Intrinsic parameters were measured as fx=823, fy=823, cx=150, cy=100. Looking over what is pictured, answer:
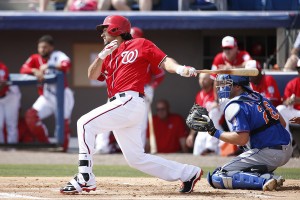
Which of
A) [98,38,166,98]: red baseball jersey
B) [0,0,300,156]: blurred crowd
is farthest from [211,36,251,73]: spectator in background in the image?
[98,38,166,98]: red baseball jersey

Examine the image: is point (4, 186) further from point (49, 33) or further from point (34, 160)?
point (49, 33)

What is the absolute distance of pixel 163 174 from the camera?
7.16 m

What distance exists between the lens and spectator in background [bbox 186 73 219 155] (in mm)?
12203

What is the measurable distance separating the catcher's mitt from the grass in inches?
80.9

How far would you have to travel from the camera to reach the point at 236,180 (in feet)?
24.2

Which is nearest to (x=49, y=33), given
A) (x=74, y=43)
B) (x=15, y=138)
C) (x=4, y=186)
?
(x=74, y=43)

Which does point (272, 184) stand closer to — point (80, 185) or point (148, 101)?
point (80, 185)

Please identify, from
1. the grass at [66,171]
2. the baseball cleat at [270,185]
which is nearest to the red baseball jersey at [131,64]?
the baseball cleat at [270,185]

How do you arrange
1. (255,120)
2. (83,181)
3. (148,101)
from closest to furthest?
(83,181)
(255,120)
(148,101)

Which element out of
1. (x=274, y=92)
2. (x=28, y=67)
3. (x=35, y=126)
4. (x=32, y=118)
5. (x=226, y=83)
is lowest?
(x=35, y=126)

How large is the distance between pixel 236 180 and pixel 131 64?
4.63ft

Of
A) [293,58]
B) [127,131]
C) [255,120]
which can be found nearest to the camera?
[127,131]

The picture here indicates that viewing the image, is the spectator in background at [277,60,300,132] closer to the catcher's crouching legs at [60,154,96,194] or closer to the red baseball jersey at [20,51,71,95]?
the red baseball jersey at [20,51,71,95]

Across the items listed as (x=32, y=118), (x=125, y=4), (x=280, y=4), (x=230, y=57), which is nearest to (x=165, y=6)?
Answer: (x=125, y=4)
